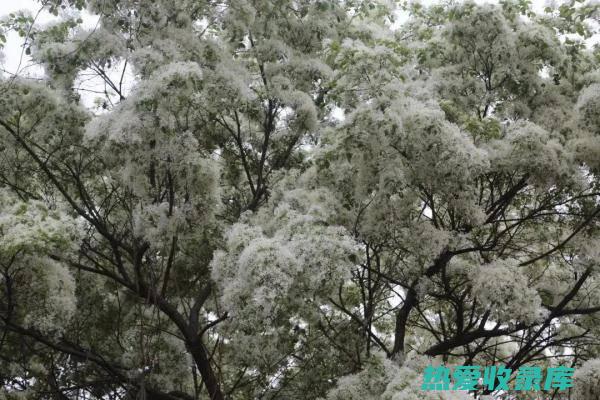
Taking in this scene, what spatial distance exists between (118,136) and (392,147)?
239cm

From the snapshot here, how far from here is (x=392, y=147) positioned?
5.63 meters

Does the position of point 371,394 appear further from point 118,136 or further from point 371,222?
point 118,136

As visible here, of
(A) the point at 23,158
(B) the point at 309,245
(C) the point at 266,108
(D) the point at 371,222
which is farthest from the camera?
(C) the point at 266,108

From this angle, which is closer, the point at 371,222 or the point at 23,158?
the point at 371,222

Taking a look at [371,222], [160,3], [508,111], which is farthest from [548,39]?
[160,3]

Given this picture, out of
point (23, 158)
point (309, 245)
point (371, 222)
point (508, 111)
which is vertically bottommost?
point (309, 245)

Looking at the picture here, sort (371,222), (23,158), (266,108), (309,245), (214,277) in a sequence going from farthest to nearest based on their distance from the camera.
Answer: (266,108) < (23,158) < (371,222) < (214,277) < (309,245)

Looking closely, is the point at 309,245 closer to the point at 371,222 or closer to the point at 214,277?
the point at 214,277

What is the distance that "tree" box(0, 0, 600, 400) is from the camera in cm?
516

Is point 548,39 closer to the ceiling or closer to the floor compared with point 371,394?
closer to the ceiling

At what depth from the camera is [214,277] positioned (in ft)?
17.0

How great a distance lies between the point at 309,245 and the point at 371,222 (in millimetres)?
1272

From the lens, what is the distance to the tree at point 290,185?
5.16 meters

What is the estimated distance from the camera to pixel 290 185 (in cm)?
697
